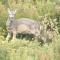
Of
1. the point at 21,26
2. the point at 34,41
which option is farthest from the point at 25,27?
the point at 34,41

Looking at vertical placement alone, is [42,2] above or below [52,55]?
above

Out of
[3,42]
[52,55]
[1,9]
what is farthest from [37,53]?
[1,9]

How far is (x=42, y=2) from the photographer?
10.7 metres

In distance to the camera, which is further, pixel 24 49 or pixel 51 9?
pixel 51 9

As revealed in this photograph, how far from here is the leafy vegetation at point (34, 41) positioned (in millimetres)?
7353

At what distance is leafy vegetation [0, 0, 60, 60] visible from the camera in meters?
7.35

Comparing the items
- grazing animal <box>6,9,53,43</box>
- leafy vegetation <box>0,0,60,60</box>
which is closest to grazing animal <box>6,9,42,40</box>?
grazing animal <box>6,9,53,43</box>

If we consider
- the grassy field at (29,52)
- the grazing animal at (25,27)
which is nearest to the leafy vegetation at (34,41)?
the grassy field at (29,52)

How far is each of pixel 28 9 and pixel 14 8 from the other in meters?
0.43

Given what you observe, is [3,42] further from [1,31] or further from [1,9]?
[1,9]

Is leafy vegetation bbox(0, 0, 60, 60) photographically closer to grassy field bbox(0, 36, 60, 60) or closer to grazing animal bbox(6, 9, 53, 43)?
grassy field bbox(0, 36, 60, 60)

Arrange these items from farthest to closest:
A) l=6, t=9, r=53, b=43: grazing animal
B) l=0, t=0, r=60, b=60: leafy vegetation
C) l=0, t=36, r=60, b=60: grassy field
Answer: l=6, t=9, r=53, b=43: grazing animal
l=0, t=0, r=60, b=60: leafy vegetation
l=0, t=36, r=60, b=60: grassy field

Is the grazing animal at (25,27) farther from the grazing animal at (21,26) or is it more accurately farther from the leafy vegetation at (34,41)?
the leafy vegetation at (34,41)

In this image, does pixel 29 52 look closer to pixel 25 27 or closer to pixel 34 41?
pixel 34 41
